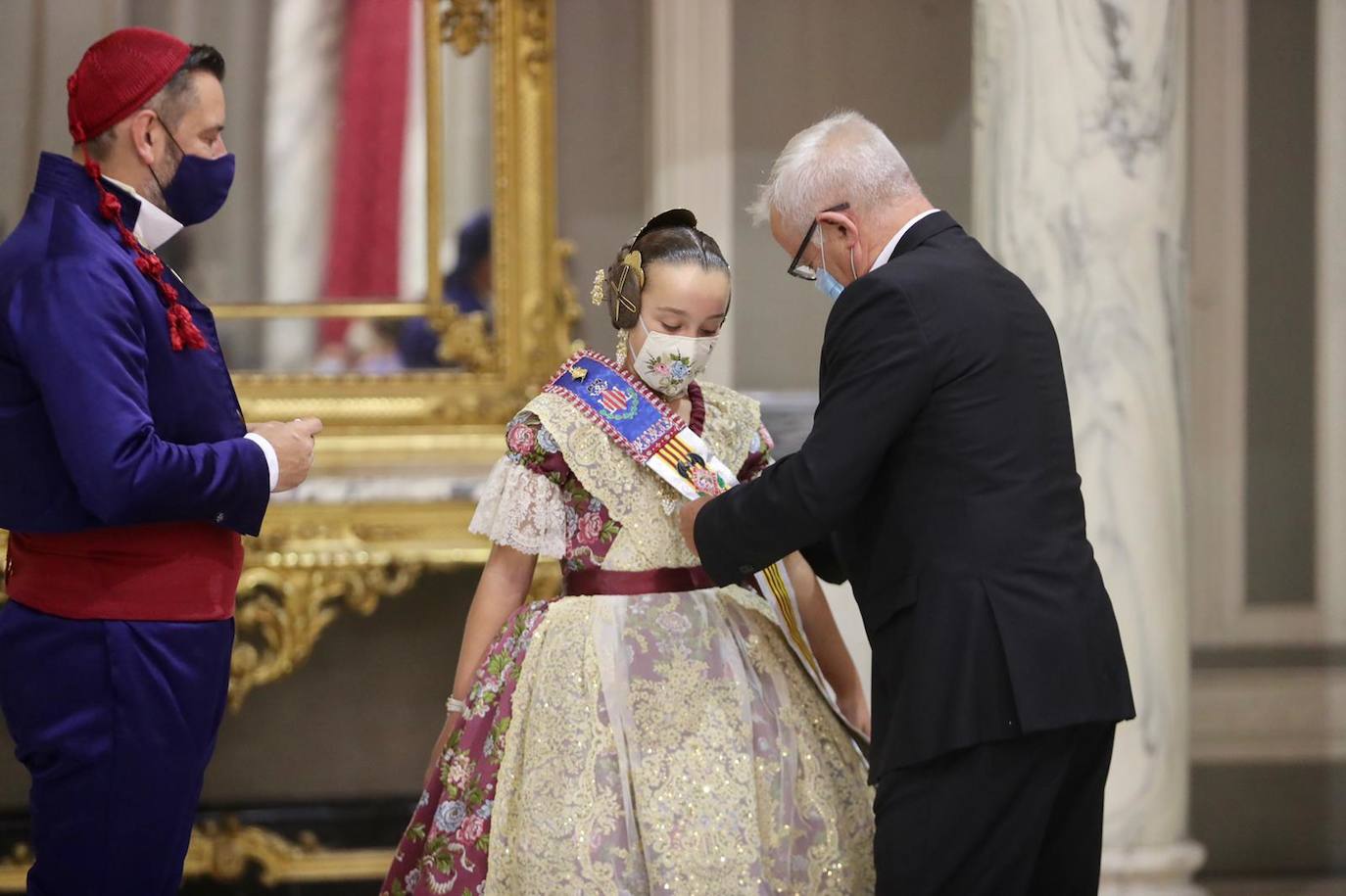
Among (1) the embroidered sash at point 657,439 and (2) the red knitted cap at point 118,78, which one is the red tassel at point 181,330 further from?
(1) the embroidered sash at point 657,439

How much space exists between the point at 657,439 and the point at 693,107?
Result: 2084 millimetres

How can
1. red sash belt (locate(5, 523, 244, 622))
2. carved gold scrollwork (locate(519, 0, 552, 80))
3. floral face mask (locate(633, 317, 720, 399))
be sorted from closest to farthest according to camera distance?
red sash belt (locate(5, 523, 244, 622)) → floral face mask (locate(633, 317, 720, 399)) → carved gold scrollwork (locate(519, 0, 552, 80))

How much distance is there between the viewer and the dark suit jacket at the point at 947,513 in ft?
6.75

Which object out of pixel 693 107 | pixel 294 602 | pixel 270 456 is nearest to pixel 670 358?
pixel 270 456

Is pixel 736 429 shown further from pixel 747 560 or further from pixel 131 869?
pixel 131 869

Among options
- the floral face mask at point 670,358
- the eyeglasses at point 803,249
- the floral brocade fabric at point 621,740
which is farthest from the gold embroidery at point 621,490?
the eyeglasses at point 803,249

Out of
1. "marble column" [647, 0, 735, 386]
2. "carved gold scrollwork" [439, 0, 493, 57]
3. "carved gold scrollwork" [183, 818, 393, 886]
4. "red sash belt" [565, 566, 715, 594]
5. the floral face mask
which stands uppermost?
"carved gold scrollwork" [439, 0, 493, 57]

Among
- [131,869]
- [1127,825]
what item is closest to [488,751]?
[131,869]

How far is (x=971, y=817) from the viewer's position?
2.06m

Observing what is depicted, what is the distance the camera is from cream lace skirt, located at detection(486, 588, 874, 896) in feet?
7.00

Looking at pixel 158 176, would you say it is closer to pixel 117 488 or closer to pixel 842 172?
pixel 117 488

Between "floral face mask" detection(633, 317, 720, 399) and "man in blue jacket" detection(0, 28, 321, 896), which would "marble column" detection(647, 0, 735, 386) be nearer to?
"floral face mask" detection(633, 317, 720, 399)

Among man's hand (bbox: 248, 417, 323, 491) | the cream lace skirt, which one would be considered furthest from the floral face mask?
man's hand (bbox: 248, 417, 323, 491)

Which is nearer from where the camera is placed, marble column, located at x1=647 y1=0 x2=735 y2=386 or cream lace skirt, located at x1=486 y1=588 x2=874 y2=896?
cream lace skirt, located at x1=486 y1=588 x2=874 y2=896
